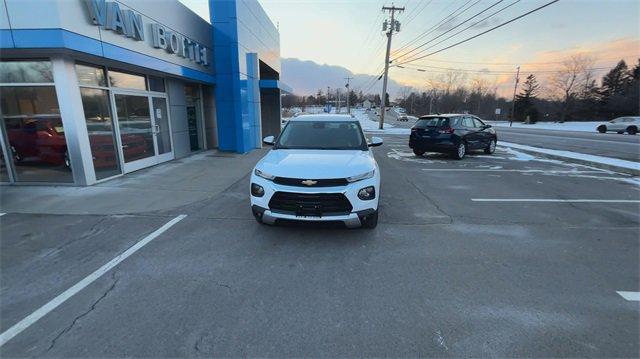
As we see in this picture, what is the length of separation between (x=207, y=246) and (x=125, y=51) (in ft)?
20.8

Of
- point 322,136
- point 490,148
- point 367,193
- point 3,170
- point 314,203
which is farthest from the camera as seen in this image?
point 490,148

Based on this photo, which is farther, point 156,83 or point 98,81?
point 156,83

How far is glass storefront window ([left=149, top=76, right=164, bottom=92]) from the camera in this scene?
1066cm

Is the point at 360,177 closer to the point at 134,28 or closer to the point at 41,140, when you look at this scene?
the point at 134,28

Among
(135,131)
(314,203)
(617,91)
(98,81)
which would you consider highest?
(617,91)

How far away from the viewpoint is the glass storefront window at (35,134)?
7.39 m

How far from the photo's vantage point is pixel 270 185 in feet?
14.5

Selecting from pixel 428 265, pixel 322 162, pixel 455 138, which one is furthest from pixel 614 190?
pixel 322 162

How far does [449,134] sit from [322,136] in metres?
8.29

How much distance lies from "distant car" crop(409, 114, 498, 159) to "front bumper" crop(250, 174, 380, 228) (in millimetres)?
9193

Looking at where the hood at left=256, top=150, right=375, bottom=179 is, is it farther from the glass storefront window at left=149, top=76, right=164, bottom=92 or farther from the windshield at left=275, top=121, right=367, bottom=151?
the glass storefront window at left=149, top=76, right=164, bottom=92

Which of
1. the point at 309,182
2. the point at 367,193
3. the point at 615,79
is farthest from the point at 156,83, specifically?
the point at 615,79

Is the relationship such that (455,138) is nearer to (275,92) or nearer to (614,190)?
(614,190)

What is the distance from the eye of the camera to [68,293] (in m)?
3.40
